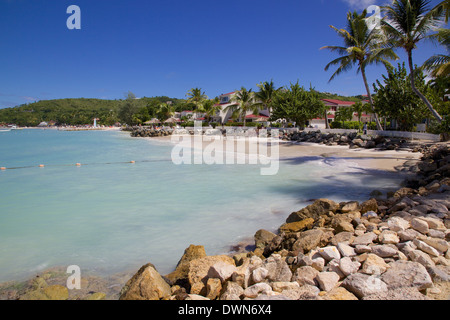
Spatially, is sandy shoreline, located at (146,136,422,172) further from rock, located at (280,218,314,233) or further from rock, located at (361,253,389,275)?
rock, located at (361,253,389,275)

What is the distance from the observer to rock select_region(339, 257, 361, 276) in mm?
3588

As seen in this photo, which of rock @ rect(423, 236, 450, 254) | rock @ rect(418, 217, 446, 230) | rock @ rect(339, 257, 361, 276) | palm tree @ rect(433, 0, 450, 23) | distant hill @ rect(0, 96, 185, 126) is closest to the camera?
rock @ rect(339, 257, 361, 276)

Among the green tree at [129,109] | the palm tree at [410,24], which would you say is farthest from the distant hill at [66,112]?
the palm tree at [410,24]

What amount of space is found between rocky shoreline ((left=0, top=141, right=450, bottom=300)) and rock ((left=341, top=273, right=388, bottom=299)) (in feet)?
0.03

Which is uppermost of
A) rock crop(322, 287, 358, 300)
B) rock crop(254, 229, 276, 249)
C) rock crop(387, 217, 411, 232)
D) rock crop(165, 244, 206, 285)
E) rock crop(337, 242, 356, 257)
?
rock crop(387, 217, 411, 232)

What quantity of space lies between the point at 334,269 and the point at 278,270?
2.47 feet

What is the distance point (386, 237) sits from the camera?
434 centimetres

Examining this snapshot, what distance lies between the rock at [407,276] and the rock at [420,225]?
149 centimetres

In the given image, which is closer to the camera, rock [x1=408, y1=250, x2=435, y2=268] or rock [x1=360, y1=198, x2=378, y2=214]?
rock [x1=408, y1=250, x2=435, y2=268]

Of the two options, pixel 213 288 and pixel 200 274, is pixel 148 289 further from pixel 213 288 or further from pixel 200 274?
pixel 213 288

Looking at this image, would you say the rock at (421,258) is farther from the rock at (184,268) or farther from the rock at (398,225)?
the rock at (184,268)

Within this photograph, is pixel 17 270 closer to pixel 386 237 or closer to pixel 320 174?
pixel 386 237

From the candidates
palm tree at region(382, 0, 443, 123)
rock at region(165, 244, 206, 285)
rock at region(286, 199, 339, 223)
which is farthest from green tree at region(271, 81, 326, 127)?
rock at region(165, 244, 206, 285)
